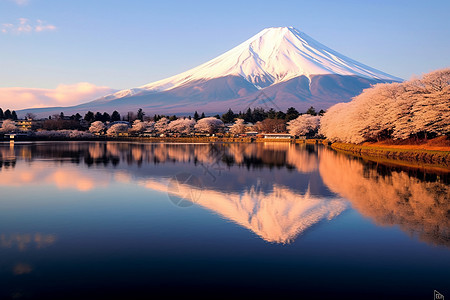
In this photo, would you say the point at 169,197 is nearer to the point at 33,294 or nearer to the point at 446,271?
the point at 33,294

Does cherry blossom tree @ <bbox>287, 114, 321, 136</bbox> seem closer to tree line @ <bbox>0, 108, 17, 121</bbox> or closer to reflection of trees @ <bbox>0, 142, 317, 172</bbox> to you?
reflection of trees @ <bbox>0, 142, 317, 172</bbox>

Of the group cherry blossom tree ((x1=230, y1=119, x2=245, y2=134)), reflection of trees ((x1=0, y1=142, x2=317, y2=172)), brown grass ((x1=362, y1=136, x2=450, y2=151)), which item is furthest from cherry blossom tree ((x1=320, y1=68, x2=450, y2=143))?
cherry blossom tree ((x1=230, y1=119, x2=245, y2=134))

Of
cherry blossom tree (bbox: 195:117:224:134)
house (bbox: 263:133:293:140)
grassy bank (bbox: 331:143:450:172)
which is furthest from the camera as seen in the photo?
cherry blossom tree (bbox: 195:117:224:134)

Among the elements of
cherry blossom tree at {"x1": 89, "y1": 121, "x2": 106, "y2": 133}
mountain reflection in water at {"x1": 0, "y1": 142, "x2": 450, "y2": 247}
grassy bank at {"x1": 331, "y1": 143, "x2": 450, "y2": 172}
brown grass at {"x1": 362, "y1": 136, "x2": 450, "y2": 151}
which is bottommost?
mountain reflection in water at {"x1": 0, "y1": 142, "x2": 450, "y2": 247}

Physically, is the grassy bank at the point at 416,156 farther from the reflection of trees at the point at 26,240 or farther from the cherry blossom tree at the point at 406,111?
the reflection of trees at the point at 26,240

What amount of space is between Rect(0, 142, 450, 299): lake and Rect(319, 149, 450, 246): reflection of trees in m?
0.08

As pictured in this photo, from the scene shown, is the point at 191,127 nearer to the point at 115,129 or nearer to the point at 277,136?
the point at 115,129

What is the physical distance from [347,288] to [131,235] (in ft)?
22.8

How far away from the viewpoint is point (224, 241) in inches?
460

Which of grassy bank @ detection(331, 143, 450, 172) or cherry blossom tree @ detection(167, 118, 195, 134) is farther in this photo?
cherry blossom tree @ detection(167, 118, 195, 134)

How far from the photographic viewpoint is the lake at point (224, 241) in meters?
8.34

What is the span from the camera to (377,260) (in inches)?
399

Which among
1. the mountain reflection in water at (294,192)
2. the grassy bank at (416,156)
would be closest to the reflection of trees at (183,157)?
the mountain reflection in water at (294,192)

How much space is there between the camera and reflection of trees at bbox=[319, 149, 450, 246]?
13.7m
